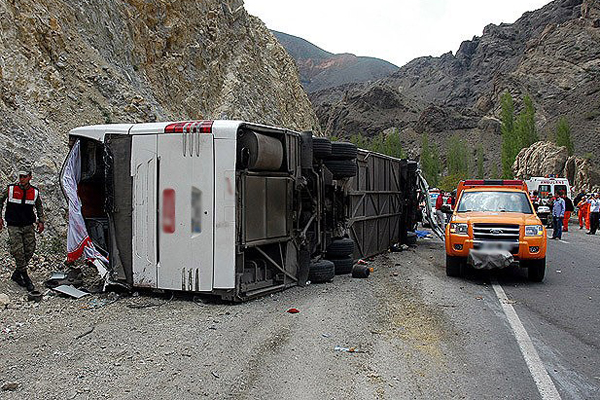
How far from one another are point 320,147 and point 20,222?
17.2 ft

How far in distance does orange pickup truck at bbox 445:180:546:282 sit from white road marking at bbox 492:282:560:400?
1.94m

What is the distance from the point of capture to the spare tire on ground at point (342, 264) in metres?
11.1

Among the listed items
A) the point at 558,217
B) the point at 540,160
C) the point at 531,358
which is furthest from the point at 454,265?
the point at 540,160

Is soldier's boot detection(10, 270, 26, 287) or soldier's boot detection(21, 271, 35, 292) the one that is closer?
soldier's boot detection(21, 271, 35, 292)

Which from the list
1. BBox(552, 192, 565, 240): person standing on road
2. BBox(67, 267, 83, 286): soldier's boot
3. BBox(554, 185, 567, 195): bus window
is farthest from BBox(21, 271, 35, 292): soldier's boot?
BBox(554, 185, 567, 195): bus window

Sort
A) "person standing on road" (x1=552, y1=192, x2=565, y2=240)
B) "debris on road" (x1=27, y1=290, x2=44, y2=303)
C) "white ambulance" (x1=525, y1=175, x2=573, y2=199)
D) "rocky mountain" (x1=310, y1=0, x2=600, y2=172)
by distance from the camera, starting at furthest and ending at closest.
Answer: "rocky mountain" (x1=310, y1=0, x2=600, y2=172) < "white ambulance" (x1=525, y1=175, x2=573, y2=199) < "person standing on road" (x1=552, y1=192, x2=565, y2=240) < "debris on road" (x1=27, y1=290, x2=44, y2=303)

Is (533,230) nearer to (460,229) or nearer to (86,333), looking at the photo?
(460,229)

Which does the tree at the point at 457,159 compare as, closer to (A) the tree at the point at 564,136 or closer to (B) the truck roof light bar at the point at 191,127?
(A) the tree at the point at 564,136

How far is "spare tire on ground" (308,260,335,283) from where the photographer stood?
10.1 meters

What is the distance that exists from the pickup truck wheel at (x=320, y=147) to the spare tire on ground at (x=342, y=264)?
211cm

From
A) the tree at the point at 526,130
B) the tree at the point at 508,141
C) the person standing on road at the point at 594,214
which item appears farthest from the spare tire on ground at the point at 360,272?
the tree at the point at 526,130

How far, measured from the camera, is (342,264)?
36.6 feet

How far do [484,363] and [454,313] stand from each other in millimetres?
2241

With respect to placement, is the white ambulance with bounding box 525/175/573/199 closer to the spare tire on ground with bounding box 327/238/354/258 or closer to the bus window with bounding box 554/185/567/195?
the bus window with bounding box 554/185/567/195
